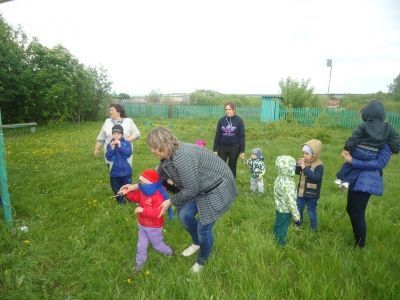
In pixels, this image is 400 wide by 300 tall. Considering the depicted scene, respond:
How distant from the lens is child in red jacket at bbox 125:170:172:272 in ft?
11.0

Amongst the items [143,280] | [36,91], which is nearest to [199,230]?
[143,280]

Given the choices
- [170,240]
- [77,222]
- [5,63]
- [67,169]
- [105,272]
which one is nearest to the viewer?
[105,272]

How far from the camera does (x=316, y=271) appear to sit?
321 cm

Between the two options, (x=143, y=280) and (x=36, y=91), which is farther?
(x=36, y=91)

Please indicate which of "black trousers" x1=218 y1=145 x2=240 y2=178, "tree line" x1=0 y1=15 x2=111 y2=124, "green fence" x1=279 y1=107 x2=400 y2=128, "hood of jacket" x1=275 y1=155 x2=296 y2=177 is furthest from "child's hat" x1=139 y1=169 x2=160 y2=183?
"tree line" x1=0 y1=15 x2=111 y2=124

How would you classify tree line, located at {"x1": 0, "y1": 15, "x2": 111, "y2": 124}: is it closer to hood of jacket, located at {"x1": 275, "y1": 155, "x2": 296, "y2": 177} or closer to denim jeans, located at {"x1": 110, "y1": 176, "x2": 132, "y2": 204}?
denim jeans, located at {"x1": 110, "y1": 176, "x2": 132, "y2": 204}

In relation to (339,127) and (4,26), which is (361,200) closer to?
(339,127)

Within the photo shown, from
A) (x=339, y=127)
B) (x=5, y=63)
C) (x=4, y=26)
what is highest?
(x=4, y=26)

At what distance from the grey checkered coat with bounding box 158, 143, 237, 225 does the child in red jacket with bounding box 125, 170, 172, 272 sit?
158 mm

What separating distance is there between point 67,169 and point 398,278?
24.5 ft

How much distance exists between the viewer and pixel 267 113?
2320 centimetres

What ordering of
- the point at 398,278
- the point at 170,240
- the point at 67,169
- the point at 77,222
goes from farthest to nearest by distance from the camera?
the point at 67,169 < the point at 77,222 < the point at 170,240 < the point at 398,278

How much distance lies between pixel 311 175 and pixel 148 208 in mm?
2157

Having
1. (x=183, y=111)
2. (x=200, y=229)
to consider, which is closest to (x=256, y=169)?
(x=200, y=229)
